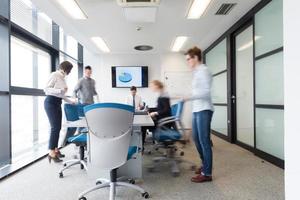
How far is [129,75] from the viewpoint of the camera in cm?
773

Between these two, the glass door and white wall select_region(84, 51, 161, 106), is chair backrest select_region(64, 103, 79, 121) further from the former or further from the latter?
white wall select_region(84, 51, 161, 106)

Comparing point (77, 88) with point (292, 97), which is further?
point (77, 88)

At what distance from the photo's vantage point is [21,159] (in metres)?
3.64

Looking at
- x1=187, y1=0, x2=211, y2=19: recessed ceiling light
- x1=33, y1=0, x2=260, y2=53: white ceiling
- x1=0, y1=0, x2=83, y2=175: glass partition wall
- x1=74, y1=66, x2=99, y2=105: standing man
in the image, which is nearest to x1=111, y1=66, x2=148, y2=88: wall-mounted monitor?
x1=33, y1=0, x2=260, y2=53: white ceiling

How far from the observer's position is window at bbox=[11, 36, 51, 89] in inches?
149

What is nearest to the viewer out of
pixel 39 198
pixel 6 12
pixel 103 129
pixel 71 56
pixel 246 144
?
pixel 103 129

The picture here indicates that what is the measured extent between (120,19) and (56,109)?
216 centimetres

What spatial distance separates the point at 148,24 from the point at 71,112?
254 cm

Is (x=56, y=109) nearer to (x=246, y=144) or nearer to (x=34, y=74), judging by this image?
(x=34, y=74)

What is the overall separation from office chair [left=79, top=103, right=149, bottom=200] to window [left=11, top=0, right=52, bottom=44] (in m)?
2.61

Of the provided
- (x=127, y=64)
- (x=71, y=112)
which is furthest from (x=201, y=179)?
(x=127, y=64)

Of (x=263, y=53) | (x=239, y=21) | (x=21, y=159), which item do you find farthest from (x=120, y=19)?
(x=21, y=159)

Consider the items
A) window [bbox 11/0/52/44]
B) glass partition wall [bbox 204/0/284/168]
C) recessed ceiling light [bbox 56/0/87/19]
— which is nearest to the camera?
glass partition wall [bbox 204/0/284/168]

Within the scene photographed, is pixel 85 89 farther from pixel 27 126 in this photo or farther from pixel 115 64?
pixel 115 64
